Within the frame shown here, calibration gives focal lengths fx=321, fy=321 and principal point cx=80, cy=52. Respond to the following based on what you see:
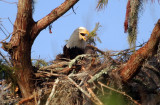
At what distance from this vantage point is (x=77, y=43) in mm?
7176

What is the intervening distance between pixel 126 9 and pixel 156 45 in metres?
3.47

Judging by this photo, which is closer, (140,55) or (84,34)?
(140,55)

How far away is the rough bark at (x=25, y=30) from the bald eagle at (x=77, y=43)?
Answer: 2.00m

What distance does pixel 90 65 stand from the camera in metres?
5.09

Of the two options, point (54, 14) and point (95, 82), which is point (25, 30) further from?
point (95, 82)

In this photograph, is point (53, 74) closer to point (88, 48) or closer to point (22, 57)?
point (22, 57)

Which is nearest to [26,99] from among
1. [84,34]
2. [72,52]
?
[72,52]

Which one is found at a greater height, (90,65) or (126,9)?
(126,9)

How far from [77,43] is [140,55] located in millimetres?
3012

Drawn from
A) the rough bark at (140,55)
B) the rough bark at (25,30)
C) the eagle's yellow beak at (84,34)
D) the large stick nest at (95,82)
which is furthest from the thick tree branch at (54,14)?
the eagle's yellow beak at (84,34)

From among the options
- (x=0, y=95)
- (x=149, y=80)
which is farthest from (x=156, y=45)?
(x=0, y=95)

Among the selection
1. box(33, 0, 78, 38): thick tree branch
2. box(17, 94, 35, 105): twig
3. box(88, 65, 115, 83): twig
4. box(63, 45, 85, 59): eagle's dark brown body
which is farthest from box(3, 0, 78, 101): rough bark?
box(63, 45, 85, 59): eagle's dark brown body

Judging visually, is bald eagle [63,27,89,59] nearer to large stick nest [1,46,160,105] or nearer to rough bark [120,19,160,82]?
large stick nest [1,46,160,105]

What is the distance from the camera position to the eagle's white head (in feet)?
23.4
